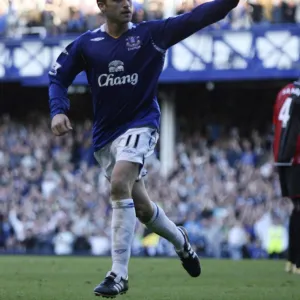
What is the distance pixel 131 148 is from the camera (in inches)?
328

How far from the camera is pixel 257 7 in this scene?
2411 cm

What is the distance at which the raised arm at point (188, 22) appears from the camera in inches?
317

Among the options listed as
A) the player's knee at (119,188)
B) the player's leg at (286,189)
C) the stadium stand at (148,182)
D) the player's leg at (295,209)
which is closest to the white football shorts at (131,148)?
the player's knee at (119,188)

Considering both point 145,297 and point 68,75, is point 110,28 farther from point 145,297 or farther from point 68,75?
point 145,297

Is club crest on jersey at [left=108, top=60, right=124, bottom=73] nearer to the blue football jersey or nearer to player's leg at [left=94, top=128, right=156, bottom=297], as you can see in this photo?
the blue football jersey

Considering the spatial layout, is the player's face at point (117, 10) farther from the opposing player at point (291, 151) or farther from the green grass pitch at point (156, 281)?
the opposing player at point (291, 151)

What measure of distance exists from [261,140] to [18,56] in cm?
667

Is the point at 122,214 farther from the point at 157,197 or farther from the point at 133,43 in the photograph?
the point at 157,197

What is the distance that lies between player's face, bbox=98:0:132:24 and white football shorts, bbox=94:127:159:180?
2.82 feet

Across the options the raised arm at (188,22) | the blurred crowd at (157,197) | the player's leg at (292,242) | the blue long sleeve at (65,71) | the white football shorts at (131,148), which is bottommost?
the blurred crowd at (157,197)

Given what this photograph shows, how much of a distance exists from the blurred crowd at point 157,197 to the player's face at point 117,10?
11.1 meters

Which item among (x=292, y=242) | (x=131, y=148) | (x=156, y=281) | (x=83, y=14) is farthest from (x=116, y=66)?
(x=83, y=14)

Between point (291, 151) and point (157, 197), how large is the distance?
418 inches

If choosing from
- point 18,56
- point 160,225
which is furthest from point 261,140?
point 160,225
